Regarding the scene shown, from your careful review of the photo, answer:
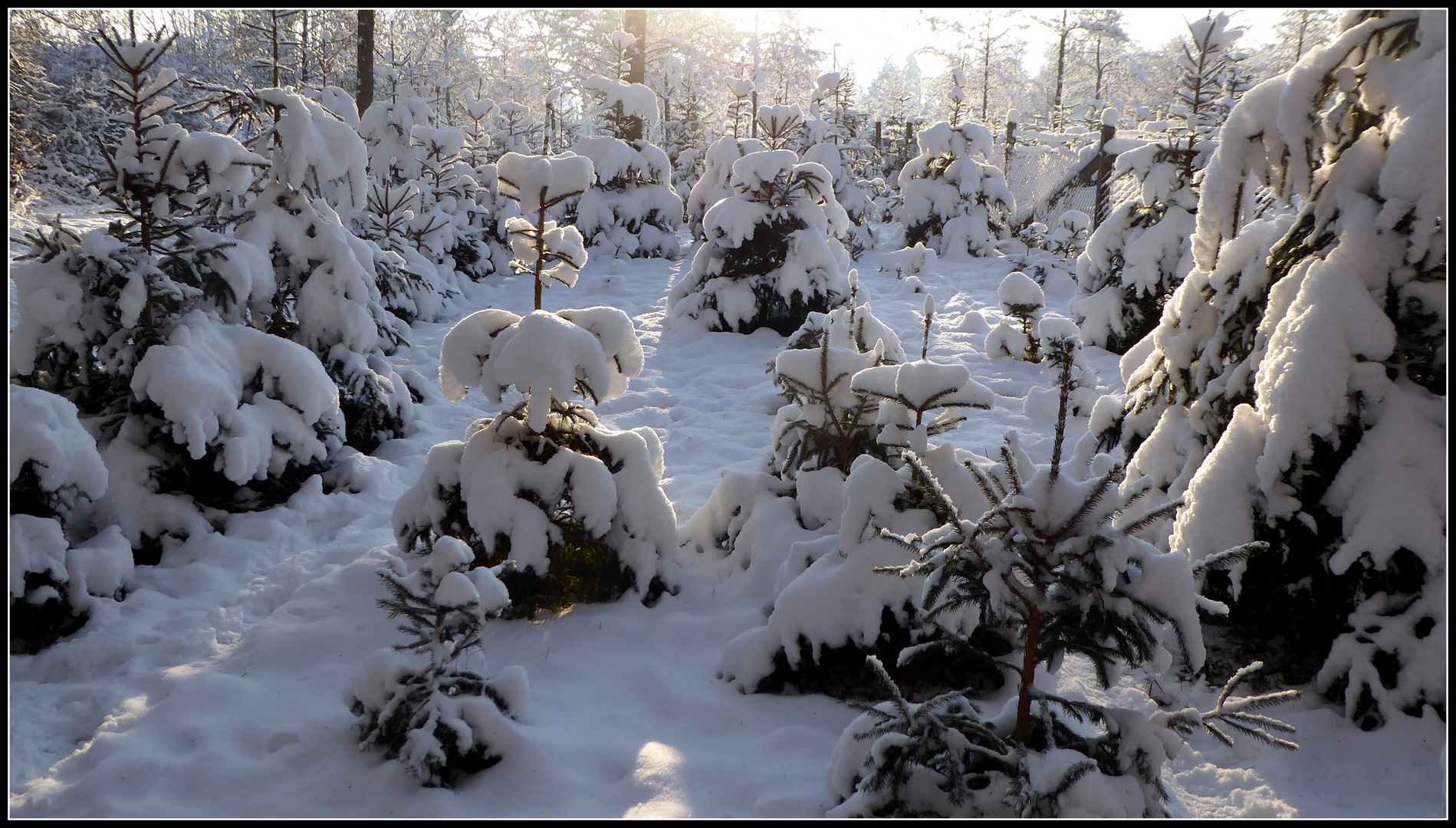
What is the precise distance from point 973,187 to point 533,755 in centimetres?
1413

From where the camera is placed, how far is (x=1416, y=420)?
8.27ft

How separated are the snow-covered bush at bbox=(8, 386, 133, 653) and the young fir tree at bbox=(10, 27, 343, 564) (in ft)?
1.49

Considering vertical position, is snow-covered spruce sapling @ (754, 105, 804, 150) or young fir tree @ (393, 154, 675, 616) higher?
snow-covered spruce sapling @ (754, 105, 804, 150)

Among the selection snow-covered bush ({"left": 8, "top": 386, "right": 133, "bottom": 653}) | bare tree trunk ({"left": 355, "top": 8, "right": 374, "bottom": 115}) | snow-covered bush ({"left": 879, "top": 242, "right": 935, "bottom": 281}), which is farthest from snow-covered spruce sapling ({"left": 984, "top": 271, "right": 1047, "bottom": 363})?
bare tree trunk ({"left": 355, "top": 8, "right": 374, "bottom": 115})

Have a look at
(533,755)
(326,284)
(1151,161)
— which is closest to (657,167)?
(1151,161)

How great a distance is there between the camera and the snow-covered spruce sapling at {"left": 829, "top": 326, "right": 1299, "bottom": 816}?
1.86 metres

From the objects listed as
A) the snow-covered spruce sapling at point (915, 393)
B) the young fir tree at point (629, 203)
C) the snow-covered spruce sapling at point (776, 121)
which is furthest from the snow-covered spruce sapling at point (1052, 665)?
the young fir tree at point (629, 203)

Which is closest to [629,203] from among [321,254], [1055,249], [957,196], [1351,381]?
[957,196]

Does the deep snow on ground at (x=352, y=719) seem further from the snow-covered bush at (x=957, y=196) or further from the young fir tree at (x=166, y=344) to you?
the snow-covered bush at (x=957, y=196)

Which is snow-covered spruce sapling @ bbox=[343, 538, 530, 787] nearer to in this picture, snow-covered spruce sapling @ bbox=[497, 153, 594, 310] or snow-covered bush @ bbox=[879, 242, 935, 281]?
snow-covered spruce sapling @ bbox=[497, 153, 594, 310]

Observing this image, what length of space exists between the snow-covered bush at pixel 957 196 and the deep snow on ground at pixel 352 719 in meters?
11.6

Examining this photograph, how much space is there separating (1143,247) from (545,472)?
21.6ft

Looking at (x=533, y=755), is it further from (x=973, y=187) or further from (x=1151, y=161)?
(x=973, y=187)

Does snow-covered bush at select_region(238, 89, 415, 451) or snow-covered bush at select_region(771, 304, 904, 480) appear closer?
snow-covered bush at select_region(771, 304, 904, 480)
